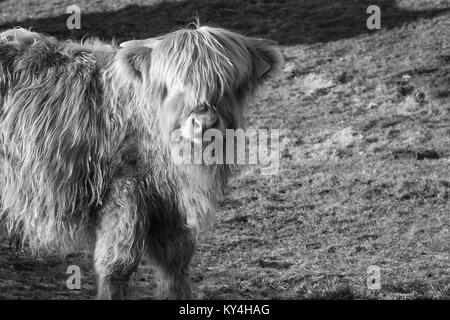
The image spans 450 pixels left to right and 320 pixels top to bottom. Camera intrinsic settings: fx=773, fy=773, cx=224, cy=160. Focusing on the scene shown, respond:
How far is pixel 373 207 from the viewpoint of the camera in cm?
778

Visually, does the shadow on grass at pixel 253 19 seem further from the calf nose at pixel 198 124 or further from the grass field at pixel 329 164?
the calf nose at pixel 198 124

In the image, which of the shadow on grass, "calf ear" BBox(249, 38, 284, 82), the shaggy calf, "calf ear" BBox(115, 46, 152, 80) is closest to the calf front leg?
the shaggy calf

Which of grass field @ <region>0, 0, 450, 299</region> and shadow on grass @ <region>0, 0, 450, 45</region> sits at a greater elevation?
shadow on grass @ <region>0, 0, 450, 45</region>

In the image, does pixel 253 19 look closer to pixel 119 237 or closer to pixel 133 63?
pixel 133 63

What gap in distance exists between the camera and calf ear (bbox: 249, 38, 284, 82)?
4559 millimetres

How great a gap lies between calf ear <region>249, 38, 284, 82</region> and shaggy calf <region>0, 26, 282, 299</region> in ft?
0.04

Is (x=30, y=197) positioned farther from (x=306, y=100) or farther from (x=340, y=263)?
(x=306, y=100)

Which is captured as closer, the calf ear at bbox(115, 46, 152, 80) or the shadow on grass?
the calf ear at bbox(115, 46, 152, 80)

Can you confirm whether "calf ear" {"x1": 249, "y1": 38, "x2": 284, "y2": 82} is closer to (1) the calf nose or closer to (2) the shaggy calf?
(2) the shaggy calf

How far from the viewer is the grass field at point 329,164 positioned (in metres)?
5.95

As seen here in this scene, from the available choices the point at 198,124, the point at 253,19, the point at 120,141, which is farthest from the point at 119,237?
the point at 253,19

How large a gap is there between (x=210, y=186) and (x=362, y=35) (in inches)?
384

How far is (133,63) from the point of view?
4344 mm

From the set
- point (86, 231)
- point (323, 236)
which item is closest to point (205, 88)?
point (86, 231)
